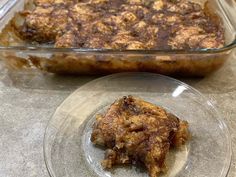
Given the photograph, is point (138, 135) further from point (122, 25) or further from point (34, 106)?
point (122, 25)

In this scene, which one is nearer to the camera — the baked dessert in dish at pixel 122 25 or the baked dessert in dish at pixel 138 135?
the baked dessert in dish at pixel 138 135

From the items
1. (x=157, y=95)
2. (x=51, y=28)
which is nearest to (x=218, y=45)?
(x=157, y=95)

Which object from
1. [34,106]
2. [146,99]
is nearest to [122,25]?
[146,99]

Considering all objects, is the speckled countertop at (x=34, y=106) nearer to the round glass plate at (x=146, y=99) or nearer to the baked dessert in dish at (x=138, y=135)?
the round glass plate at (x=146, y=99)

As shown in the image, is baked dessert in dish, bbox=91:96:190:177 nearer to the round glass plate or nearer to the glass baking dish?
the round glass plate

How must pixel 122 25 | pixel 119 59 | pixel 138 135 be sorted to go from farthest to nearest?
pixel 122 25
pixel 119 59
pixel 138 135

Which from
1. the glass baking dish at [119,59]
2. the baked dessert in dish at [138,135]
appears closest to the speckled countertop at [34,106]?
the glass baking dish at [119,59]

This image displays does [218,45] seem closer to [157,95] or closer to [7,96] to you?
[157,95]
